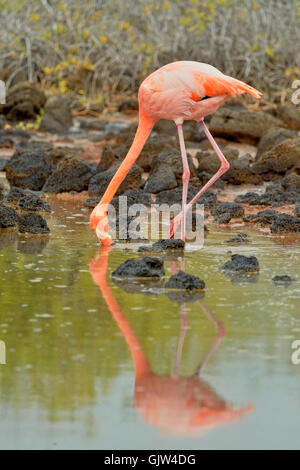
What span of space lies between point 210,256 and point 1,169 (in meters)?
Result: 6.15

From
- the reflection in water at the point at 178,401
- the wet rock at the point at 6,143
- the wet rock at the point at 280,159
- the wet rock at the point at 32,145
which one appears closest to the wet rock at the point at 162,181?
the wet rock at the point at 280,159

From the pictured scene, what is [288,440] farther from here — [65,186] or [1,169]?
[1,169]

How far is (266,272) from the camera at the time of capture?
729 cm

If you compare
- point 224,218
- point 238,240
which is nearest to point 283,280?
point 238,240

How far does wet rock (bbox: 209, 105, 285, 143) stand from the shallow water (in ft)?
24.6

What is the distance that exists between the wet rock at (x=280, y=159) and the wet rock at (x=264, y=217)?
263 cm

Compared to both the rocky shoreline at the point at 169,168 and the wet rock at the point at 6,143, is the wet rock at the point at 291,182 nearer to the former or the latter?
the rocky shoreline at the point at 169,168

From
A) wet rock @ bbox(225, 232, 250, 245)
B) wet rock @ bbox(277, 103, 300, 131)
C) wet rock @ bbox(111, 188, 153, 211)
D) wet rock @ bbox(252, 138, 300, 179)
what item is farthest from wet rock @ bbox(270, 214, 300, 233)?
wet rock @ bbox(277, 103, 300, 131)

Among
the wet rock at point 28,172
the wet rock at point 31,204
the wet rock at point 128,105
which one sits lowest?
the wet rock at point 128,105

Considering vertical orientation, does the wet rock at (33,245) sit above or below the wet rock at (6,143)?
above

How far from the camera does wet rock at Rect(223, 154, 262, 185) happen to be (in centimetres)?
1248

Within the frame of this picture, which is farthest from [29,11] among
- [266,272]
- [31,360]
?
[31,360]

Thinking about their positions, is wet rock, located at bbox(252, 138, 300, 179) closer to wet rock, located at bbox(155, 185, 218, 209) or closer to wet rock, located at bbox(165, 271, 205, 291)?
wet rock, located at bbox(155, 185, 218, 209)

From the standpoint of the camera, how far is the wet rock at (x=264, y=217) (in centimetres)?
979
